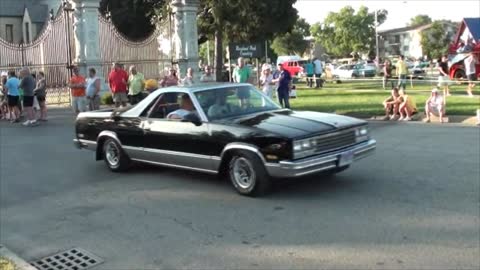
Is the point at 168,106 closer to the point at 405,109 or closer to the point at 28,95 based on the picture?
the point at 405,109

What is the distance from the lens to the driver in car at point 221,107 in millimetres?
8578

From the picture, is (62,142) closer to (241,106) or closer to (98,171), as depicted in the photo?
(98,171)

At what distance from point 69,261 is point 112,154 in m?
4.33

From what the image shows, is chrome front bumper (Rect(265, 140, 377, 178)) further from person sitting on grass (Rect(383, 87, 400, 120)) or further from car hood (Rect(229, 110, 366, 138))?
person sitting on grass (Rect(383, 87, 400, 120))

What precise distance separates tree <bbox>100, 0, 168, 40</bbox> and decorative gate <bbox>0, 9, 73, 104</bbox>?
36.8 ft

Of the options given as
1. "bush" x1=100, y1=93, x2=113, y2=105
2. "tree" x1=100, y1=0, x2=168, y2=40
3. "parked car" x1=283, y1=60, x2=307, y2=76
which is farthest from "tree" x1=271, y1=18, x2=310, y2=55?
"bush" x1=100, y1=93, x2=113, y2=105

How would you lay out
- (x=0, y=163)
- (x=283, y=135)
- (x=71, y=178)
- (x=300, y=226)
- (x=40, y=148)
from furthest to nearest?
(x=40, y=148), (x=0, y=163), (x=71, y=178), (x=283, y=135), (x=300, y=226)

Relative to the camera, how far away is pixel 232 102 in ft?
29.1

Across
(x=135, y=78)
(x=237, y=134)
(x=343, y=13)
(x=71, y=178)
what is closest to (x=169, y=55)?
(x=135, y=78)

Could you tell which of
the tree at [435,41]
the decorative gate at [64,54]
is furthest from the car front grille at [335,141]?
the tree at [435,41]

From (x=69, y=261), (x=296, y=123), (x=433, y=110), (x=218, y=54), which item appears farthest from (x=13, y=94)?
(x=218, y=54)

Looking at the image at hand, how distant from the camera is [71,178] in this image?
9805 mm

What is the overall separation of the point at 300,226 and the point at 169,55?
65.8ft

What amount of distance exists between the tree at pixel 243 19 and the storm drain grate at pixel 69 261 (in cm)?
2720
